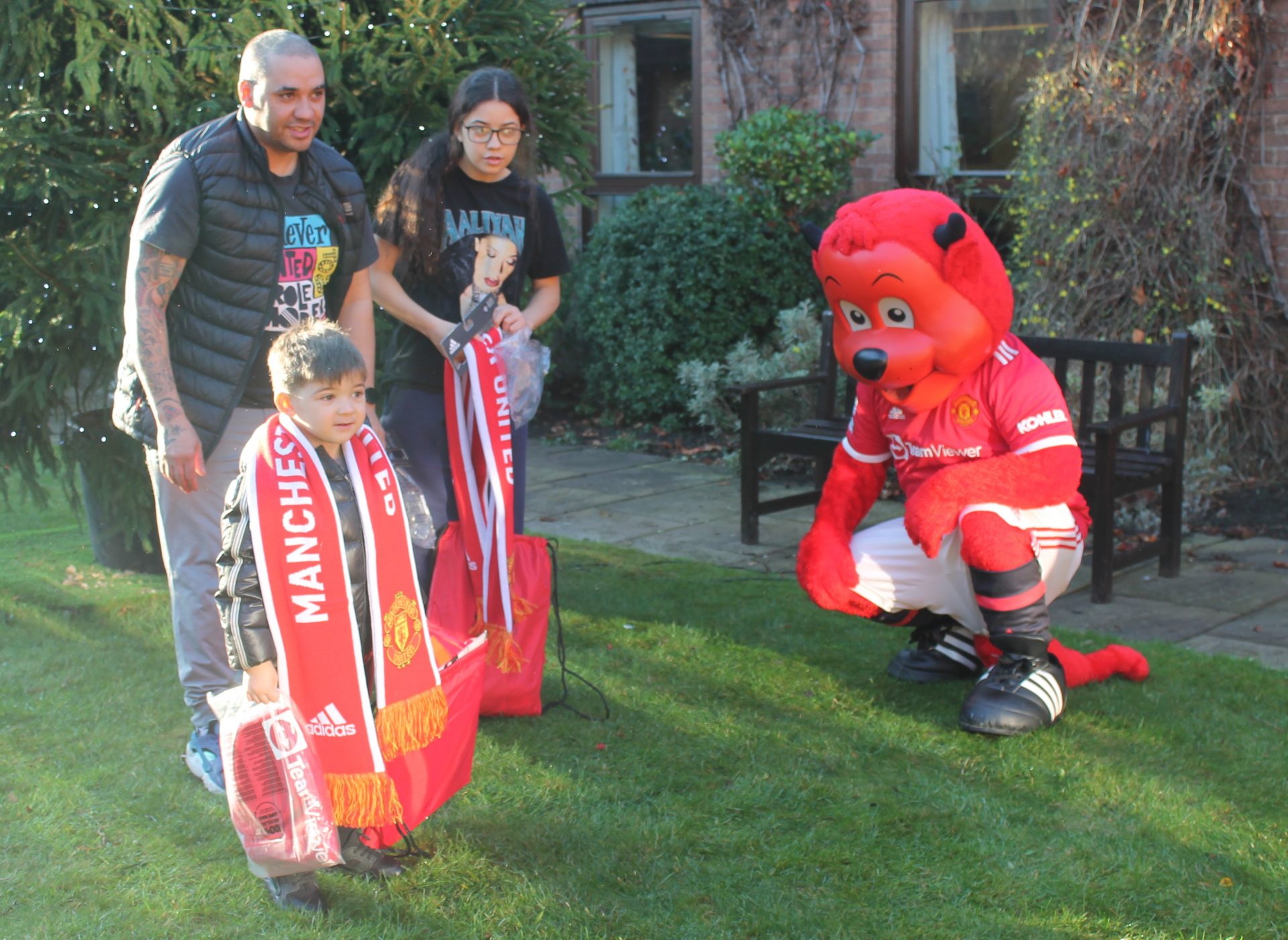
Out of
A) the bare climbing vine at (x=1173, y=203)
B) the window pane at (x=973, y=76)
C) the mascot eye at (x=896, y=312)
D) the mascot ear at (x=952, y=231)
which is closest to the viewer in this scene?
the mascot ear at (x=952, y=231)

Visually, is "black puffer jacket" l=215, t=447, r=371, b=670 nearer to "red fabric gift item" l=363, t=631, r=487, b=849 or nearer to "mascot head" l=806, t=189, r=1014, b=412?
"red fabric gift item" l=363, t=631, r=487, b=849

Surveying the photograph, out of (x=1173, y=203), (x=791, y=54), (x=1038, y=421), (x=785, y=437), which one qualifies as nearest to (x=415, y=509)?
(x=1038, y=421)

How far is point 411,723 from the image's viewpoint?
2984 millimetres

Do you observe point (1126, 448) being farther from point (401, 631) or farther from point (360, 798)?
point (360, 798)

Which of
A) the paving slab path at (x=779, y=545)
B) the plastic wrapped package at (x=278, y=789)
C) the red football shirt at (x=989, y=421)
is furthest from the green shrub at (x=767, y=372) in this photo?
the plastic wrapped package at (x=278, y=789)

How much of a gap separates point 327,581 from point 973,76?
6.77 meters

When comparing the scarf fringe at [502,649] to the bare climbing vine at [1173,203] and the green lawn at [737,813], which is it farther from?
the bare climbing vine at [1173,203]

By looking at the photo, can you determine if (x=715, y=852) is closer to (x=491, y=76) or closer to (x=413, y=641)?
(x=413, y=641)

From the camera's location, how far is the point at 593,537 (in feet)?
21.0

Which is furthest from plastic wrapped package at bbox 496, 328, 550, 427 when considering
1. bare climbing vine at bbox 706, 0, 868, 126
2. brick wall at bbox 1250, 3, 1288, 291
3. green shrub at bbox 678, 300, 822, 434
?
bare climbing vine at bbox 706, 0, 868, 126

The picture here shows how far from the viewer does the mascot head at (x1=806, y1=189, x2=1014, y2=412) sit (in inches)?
147

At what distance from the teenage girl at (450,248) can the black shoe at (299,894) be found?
4.27ft

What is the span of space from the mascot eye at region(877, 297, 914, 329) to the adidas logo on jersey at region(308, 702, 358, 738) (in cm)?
193

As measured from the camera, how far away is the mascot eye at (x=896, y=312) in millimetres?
3793
